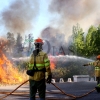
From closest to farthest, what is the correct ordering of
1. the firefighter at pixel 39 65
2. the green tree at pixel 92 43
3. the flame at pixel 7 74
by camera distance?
the firefighter at pixel 39 65 < the flame at pixel 7 74 < the green tree at pixel 92 43

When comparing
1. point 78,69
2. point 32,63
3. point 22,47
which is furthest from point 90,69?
point 32,63

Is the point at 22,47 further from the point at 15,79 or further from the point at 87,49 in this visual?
the point at 15,79

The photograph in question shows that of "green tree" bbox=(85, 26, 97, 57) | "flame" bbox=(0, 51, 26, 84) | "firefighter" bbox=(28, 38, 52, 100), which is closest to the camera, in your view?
"firefighter" bbox=(28, 38, 52, 100)

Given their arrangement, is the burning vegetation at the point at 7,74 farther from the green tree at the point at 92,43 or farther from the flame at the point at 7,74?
the green tree at the point at 92,43

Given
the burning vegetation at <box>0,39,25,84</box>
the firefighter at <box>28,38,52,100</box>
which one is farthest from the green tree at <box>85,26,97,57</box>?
the firefighter at <box>28,38,52,100</box>

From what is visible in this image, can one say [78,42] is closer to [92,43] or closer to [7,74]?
[92,43]

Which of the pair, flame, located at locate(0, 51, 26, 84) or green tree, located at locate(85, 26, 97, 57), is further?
green tree, located at locate(85, 26, 97, 57)

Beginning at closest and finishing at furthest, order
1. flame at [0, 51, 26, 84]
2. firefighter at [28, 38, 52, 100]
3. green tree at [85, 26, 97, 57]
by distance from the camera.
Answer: firefighter at [28, 38, 52, 100] → flame at [0, 51, 26, 84] → green tree at [85, 26, 97, 57]

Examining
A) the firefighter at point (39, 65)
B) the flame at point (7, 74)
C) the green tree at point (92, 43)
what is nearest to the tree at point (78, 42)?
the green tree at point (92, 43)

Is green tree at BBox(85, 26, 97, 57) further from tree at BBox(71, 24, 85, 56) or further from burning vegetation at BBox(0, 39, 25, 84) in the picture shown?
burning vegetation at BBox(0, 39, 25, 84)

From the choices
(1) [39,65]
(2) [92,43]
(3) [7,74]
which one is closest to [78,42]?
(2) [92,43]

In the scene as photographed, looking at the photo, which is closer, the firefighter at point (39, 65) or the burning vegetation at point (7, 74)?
the firefighter at point (39, 65)

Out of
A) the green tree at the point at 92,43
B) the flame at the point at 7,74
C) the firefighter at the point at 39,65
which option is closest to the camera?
the firefighter at the point at 39,65

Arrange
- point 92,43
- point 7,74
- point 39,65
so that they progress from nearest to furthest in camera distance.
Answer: point 39,65, point 7,74, point 92,43
